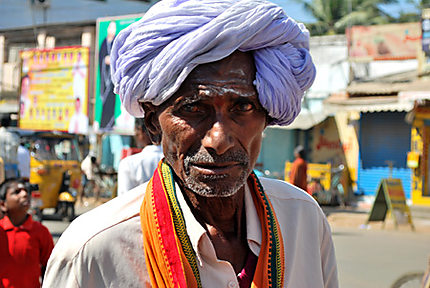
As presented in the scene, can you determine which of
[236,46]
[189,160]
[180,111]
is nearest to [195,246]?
[189,160]

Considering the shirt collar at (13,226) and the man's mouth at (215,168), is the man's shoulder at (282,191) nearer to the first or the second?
the man's mouth at (215,168)

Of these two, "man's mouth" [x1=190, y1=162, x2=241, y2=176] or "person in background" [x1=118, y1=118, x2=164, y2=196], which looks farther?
"person in background" [x1=118, y1=118, x2=164, y2=196]

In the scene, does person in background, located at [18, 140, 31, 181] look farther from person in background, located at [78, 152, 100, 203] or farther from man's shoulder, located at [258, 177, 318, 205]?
man's shoulder, located at [258, 177, 318, 205]

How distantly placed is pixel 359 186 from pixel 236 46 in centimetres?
1811

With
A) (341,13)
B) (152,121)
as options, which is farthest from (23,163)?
(341,13)

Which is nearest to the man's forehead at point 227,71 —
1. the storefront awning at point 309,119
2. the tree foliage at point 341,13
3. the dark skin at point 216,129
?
the dark skin at point 216,129

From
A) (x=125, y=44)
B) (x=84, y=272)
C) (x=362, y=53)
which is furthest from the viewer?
(x=362, y=53)

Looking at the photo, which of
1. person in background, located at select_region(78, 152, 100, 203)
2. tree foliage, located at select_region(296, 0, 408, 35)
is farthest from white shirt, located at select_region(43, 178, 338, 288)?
tree foliage, located at select_region(296, 0, 408, 35)

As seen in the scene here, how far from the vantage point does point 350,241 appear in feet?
34.1

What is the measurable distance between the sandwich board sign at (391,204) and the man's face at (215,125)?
34.9 feet

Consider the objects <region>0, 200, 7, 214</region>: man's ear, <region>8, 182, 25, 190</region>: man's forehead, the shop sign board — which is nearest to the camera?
<region>0, 200, 7, 214</region>: man's ear

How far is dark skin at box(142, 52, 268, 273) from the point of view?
5.02ft

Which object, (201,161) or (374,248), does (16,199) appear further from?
(374,248)

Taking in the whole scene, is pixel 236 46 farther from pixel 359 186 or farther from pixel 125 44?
pixel 359 186
